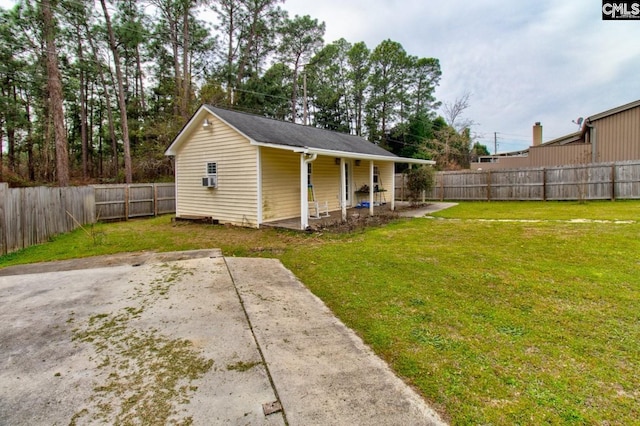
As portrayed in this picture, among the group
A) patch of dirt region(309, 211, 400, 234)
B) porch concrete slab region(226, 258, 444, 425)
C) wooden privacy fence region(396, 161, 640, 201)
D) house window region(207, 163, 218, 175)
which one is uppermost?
house window region(207, 163, 218, 175)

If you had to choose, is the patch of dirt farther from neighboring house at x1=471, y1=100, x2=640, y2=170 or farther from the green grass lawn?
neighboring house at x1=471, y1=100, x2=640, y2=170

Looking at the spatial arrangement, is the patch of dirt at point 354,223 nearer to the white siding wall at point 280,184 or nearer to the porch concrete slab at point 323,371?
the white siding wall at point 280,184

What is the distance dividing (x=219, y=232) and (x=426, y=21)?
13.8 meters

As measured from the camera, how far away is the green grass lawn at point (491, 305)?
7.09 ft

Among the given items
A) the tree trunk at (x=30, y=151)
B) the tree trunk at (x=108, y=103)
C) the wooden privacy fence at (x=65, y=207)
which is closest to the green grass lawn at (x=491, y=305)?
the wooden privacy fence at (x=65, y=207)

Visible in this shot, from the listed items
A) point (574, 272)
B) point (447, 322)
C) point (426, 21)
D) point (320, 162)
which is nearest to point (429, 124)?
point (426, 21)

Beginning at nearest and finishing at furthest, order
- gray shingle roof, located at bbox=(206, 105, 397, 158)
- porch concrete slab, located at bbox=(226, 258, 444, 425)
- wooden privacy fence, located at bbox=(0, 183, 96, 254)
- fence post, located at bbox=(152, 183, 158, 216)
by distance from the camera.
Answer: porch concrete slab, located at bbox=(226, 258, 444, 425), wooden privacy fence, located at bbox=(0, 183, 96, 254), gray shingle roof, located at bbox=(206, 105, 397, 158), fence post, located at bbox=(152, 183, 158, 216)

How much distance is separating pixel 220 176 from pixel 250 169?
60.4 inches

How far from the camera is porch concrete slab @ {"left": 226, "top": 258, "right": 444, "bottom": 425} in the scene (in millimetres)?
2023

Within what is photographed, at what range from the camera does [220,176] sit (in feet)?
34.4

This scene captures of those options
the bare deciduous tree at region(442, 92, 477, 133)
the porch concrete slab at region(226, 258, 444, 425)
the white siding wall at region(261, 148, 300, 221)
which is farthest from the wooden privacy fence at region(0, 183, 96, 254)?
the bare deciduous tree at region(442, 92, 477, 133)

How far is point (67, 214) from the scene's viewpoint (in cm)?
973

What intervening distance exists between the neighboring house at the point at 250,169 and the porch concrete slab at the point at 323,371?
16.9 ft

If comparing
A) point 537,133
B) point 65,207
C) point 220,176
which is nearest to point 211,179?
point 220,176
